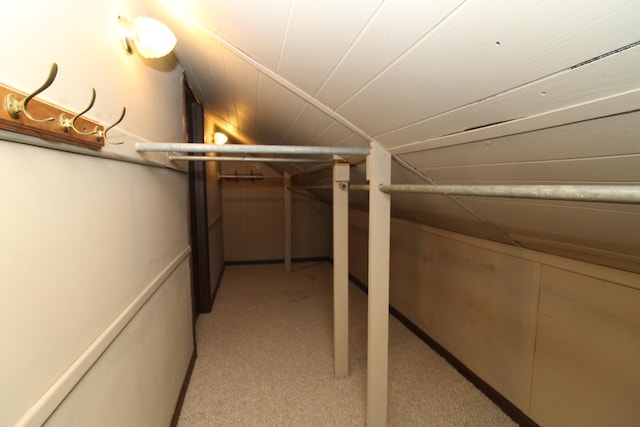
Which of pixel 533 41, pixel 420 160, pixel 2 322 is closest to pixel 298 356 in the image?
pixel 420 160

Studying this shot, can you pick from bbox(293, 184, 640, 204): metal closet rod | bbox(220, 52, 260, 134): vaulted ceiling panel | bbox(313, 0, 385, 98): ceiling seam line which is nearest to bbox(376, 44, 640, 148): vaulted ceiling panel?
bbox(293, 184, 640, 204): metal closet rod

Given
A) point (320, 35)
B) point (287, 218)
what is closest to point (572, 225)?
point (320, 35)

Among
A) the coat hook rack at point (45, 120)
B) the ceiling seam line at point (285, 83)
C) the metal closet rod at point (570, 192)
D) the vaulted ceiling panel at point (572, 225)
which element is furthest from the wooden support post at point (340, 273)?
the coat hook rack at point (45, 120)

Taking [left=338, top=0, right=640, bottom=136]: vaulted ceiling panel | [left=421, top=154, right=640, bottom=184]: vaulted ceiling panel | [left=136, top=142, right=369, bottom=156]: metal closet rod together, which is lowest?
[left=421, top=154, right=640, bottom=184]: vaulted ceiling panel

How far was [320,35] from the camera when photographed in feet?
2.51

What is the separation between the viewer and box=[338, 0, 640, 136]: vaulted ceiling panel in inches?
16.3

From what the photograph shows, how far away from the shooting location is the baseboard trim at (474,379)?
Answer: 1448 mm

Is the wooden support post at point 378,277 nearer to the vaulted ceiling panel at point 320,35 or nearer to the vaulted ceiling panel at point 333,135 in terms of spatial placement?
the vaulted ceiling panel at point 333,135

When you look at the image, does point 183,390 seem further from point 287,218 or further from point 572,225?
point 287,218

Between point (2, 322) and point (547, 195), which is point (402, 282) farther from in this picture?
point (2, 322)

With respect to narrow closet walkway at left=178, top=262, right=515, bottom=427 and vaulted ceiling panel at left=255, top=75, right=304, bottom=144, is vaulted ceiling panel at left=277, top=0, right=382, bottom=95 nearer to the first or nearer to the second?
vaulted ceiling panel at left=255, top=75, right=304, bottom=144

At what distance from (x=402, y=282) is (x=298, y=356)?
1.08 metres

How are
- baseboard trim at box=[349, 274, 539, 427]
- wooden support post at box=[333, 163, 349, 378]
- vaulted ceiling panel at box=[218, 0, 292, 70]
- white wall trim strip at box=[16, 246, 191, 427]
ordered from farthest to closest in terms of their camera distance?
wooden support post at box=[333, 163, 349, 378], baseboard trim at box=[349, 274, 539, 427], vaulted ceiling panel at box=[218, 0, 292, 70], white wall trim strip at box=[16, 246, 191, 427]

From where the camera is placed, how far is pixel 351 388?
174cm
